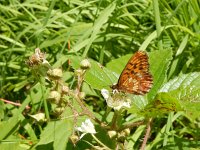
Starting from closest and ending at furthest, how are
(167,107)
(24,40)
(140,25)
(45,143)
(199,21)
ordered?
(167,107) → (45,143) → (199,21) → (140,25) → (24,40)

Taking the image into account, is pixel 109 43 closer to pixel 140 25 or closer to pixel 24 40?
pixel 140 25

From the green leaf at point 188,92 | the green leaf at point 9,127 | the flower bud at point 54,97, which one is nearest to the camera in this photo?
the green leaf at point 188,92

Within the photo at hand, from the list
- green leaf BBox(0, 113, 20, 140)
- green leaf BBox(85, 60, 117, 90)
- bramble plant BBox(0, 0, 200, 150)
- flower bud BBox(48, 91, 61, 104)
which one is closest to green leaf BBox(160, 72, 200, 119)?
bramble plant BBox(0, 0, 200, 150)

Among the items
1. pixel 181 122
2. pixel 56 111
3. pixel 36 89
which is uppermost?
pixel 56 111

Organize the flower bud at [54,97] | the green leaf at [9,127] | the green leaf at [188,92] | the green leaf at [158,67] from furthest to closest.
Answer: the green leaf at [9,127], the green leaf at [158,67], the flower bud at [54,97], the green leaf at [188,92]

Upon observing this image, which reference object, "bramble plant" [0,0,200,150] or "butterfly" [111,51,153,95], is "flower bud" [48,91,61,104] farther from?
"butterfly" [111,51,153,95]

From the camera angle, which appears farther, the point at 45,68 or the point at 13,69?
the point at 13,69

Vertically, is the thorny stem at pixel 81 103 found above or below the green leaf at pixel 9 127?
above

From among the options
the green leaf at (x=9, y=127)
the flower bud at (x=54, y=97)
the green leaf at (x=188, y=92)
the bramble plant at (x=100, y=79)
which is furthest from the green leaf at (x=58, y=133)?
the green leaf at (x=188, y=92)

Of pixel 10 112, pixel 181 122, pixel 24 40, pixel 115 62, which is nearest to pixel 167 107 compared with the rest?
pixel 115 62

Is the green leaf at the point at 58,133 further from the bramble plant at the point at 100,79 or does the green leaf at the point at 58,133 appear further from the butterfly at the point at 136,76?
the butterfly at the point at 136,76
